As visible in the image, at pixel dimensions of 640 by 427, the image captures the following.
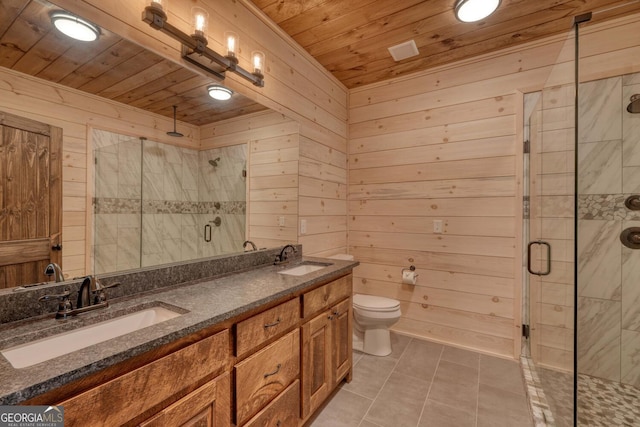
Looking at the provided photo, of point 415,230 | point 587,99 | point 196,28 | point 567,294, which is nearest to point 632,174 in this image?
point 587,99

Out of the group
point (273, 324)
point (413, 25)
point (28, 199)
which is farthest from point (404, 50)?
point (28, 199)

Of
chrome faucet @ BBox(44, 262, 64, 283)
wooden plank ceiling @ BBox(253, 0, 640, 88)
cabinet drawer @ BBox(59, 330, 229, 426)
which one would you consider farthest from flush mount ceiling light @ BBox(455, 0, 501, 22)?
chrome faucet @ BBox(44, 262, 64, 283)

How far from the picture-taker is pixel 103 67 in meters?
1.24

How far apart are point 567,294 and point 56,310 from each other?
99.5 inches

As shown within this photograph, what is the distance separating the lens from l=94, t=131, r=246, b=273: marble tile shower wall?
4.12ft

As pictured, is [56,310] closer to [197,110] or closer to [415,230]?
[197,110]

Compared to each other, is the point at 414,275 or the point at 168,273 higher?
the point at 168,273

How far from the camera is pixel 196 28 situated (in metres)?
1.51

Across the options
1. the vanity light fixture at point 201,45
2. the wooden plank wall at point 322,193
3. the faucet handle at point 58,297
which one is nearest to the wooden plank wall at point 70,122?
the faucet handle at point 58,297

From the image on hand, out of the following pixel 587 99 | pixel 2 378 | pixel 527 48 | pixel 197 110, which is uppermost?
pixel 527 48

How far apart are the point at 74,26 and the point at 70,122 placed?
389 mm

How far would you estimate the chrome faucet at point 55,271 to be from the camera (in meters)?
1.06

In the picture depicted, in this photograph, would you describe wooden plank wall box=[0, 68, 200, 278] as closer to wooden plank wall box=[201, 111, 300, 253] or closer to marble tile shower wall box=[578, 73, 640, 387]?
wooden plank wall box=[201, 111, 300, 253]

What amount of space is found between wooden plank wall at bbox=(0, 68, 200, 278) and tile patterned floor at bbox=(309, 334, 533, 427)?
156 cm
